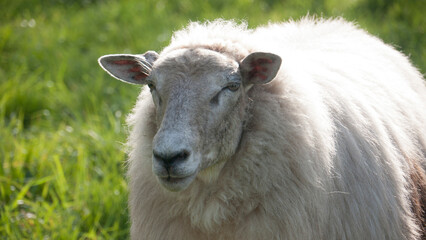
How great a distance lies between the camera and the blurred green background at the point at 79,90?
13.5 feet

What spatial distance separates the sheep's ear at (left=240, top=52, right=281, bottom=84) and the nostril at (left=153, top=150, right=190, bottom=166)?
56 cm

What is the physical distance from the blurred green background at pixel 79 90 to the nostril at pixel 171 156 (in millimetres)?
1489

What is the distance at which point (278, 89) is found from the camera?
289cm

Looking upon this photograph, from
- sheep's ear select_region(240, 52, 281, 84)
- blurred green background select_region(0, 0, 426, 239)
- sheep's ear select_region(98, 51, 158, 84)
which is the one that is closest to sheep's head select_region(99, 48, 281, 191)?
sheep's ear select_region(240, 52, 281, 84)

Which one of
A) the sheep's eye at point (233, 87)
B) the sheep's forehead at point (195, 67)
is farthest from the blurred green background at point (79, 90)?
the sheep's eye at point (233, 87)

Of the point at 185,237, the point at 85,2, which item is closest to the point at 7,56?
the point at 85,2

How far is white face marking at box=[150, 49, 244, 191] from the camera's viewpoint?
250cm

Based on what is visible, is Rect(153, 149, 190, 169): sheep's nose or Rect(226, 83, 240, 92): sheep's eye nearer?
Rect(153, 149, 190, 169): sheep's nose

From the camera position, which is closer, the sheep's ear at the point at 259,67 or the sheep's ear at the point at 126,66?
the sheep's ear at the point at 259,67

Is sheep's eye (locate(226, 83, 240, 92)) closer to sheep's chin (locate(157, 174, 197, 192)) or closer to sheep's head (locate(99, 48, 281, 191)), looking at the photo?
sheep's head (locate(99, 48, 281, 191))

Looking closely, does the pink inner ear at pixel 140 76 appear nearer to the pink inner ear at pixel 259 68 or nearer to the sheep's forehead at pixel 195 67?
the sheep's forehead at pixel 195 67

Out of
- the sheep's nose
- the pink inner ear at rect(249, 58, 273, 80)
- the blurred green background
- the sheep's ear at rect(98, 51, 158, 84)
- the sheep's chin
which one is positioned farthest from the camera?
the blurred green background

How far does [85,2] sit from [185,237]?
236 inches

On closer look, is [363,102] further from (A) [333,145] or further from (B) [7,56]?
(B) [7,56]
